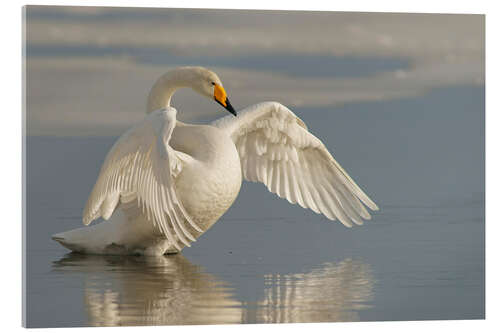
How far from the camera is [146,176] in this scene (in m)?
7.44

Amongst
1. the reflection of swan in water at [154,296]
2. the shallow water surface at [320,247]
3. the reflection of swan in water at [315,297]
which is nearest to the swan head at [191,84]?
the shallow water surface at [320,247]

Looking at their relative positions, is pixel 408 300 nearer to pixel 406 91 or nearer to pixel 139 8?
pixel 406 91

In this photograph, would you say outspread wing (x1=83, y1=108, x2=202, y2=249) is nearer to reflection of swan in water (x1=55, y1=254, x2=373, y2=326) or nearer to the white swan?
the white swan

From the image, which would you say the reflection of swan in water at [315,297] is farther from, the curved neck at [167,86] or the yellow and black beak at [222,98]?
the curved neck at [167,86]

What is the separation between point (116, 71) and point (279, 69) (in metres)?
1.32

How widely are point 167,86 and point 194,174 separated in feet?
2.59

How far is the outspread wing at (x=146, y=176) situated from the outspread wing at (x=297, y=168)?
1508mm

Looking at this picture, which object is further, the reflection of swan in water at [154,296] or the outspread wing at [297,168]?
the outspread wing at [297,168]

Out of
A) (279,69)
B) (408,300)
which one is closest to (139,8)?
(279,69)

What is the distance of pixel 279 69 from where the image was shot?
8.36m

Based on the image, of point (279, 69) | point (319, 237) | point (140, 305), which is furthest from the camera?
point (319, 237)

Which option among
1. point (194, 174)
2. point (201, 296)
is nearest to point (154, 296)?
point (201, 296)

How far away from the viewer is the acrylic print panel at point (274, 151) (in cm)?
751

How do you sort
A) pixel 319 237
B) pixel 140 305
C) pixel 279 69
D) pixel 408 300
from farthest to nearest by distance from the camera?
pixel 319 237 → pixel 279 69 → pixel 408 300 → pixel 140 305
